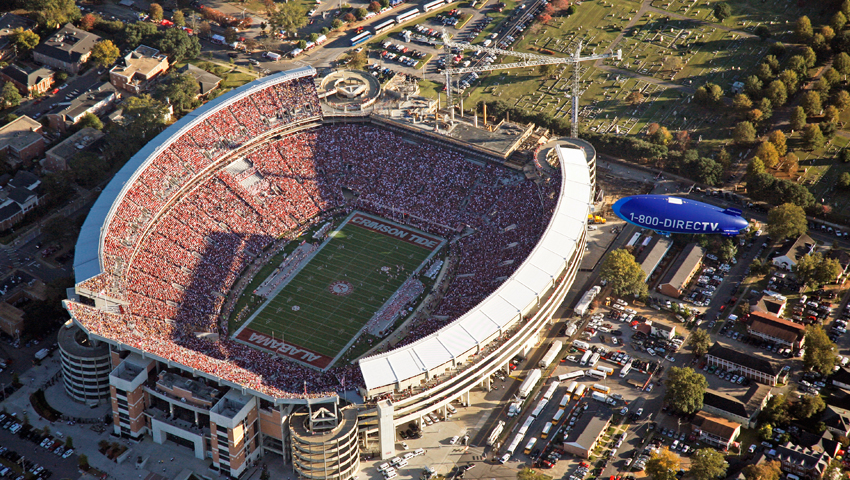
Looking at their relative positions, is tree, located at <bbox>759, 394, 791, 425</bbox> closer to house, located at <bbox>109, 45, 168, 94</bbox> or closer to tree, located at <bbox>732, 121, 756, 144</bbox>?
tree, located at <bbox>732, 121, 756, 144</bbox>

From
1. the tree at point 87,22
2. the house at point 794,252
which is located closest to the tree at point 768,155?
the house at point 794,252

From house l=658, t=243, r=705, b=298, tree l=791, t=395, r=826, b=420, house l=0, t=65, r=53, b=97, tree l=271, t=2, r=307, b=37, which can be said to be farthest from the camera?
tree l=271, t=2, r=307, b=37

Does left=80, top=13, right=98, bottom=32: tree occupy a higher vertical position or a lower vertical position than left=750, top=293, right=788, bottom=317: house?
lower

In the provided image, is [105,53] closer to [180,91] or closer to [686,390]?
[180,91]

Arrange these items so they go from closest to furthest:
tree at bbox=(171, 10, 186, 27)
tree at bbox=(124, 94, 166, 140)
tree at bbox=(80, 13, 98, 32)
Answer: tree at bbox=(124, 94, 166, 140) < tree at bbox=(80, 13, 98, 32) < tree at bbox=(171, 10, 186, 27)

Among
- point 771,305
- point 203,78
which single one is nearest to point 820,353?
point 771,305

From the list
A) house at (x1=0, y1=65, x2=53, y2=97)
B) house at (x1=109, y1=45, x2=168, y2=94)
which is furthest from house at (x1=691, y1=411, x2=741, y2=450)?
house at (x1=0, y1=65, x2=53, y2=97)

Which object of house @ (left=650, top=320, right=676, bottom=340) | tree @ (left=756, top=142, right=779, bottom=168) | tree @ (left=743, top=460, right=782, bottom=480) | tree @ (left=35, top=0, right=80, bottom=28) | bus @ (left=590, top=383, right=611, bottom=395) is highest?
tree @ (left=756, top=142, right=779, bottom=168)
